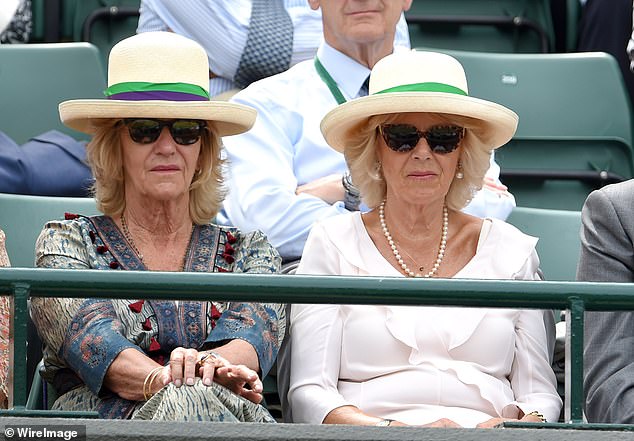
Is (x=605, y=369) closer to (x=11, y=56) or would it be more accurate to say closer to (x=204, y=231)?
(x=204, y=231)

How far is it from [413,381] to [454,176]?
0.63 m

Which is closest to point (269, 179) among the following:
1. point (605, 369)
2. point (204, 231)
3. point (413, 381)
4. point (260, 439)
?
point (204, 231)

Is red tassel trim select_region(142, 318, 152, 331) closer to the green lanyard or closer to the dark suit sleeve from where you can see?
the dark suit sleeve

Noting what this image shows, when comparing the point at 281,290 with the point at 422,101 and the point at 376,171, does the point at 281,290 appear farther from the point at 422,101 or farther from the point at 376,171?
the point at 376,171

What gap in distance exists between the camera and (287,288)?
9.23 feet

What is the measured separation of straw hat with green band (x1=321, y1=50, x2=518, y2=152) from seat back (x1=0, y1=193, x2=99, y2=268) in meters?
0.87

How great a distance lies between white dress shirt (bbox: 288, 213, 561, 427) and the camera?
370cm

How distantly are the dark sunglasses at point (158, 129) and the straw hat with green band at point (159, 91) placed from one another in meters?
0.03

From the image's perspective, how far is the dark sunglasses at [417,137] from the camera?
3936mm

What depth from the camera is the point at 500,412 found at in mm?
3717

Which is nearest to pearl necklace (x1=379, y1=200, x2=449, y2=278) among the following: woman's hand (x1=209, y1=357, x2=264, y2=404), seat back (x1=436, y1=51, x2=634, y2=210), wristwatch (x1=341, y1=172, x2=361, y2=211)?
→ wristwatch (x1=341, y1=172, x2=361, y2=211)

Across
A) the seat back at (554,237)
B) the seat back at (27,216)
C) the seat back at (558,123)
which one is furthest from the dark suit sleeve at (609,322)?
the seat back at (558,123)

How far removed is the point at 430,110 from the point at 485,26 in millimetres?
2863

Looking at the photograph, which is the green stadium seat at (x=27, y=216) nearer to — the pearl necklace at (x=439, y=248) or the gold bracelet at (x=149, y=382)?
the pearl necklace at (x=439, y=248)
